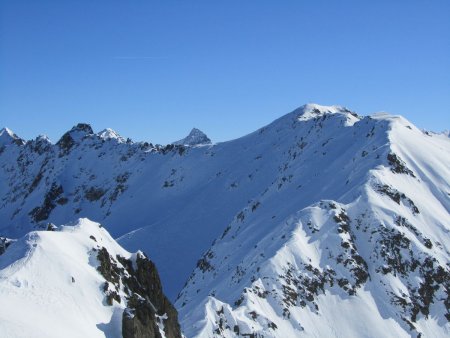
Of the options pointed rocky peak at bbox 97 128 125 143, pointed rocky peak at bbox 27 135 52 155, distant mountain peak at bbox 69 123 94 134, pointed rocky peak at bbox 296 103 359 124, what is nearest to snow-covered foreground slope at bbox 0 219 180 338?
pointed rocky peak at bbox 296 103 359 124

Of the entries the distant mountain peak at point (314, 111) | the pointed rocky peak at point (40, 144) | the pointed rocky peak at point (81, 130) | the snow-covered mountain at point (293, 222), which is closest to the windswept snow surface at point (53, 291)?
the snow-covered mountain at point (293, 222)

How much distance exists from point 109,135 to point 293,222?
99.3 meters

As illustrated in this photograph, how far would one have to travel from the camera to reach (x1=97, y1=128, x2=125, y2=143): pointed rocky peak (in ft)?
458

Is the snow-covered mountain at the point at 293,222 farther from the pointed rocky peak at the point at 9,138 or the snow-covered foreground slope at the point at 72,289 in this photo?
the pointed rocky peak at the point at 9,138

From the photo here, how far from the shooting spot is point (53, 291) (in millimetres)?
28000

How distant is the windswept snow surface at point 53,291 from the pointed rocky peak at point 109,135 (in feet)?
351

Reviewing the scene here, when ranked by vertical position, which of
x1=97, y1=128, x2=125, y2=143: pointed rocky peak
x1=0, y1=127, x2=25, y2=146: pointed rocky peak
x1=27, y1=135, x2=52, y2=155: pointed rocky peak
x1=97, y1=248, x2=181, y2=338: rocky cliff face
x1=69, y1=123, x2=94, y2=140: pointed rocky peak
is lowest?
x1=97, y1=248, x2=181, y2=338: rocky cliff face

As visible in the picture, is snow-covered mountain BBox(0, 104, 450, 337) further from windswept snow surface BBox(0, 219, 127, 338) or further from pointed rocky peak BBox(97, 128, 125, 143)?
pointed rocky peak BBox(97, 128, 125, 143)

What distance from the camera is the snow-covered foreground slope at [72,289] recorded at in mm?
24992

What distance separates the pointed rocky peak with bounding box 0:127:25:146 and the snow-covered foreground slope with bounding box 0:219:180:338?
501 ft

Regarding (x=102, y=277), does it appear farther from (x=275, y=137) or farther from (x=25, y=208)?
(x=25, y=208)

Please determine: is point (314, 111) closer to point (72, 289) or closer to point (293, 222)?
point (293, 222)

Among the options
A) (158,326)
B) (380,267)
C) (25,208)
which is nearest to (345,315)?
(380,267)

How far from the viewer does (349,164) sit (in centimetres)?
7019
